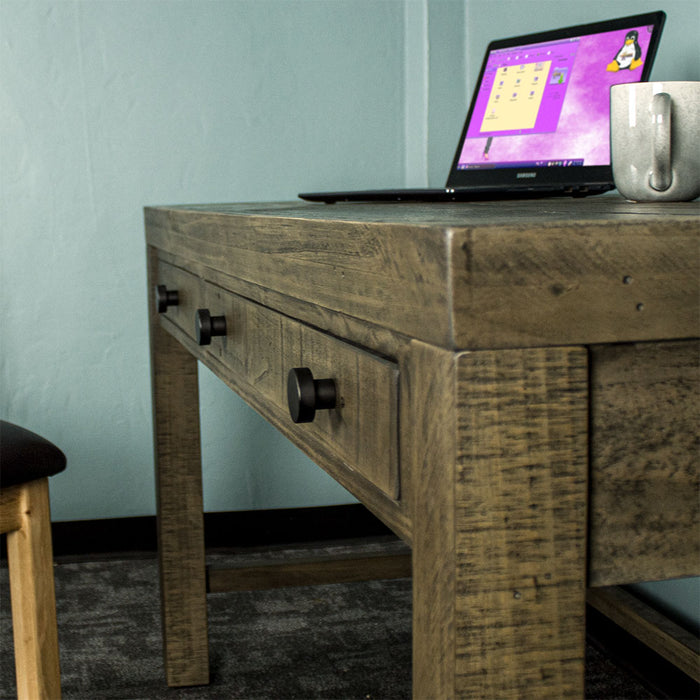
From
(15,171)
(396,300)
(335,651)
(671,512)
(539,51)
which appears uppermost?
(539,51)

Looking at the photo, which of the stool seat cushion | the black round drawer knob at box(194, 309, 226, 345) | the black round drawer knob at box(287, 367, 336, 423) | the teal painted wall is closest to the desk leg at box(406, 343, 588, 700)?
the black round drawer knob at box(287, 367, 336, 423)

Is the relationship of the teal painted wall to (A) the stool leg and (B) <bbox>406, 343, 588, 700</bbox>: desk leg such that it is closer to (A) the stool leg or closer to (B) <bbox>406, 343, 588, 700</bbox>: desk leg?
(A) the stool leg

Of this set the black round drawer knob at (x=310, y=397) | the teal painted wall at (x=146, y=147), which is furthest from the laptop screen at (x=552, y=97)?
the black round drawer knob at (x=310, y=397)

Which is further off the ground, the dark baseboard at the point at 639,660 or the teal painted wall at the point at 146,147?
the teal painted wall at the point at 146,147

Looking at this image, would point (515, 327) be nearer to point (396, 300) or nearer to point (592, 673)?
point (396, 300)

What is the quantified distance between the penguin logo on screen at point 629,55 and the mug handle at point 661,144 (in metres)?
0.44

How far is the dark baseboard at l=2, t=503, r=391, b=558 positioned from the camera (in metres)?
2.09

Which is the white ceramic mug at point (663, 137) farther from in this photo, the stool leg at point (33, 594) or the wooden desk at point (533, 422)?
the stool leg at point (33, 594)

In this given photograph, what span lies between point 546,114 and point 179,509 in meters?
0.84

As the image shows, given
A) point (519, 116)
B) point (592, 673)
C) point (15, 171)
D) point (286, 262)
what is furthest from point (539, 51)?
point (15, 171)

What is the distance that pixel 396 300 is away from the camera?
1.54 ft

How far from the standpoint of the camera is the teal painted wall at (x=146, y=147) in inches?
76.5

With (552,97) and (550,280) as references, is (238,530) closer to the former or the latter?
(552,97)

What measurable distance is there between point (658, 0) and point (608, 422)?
1.11 m
